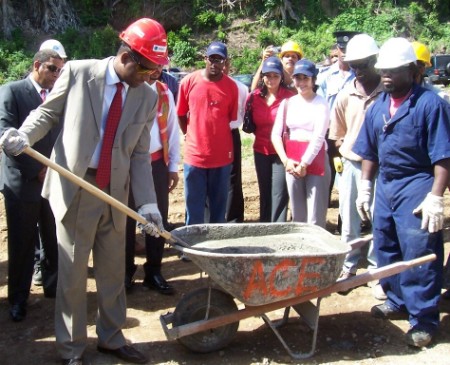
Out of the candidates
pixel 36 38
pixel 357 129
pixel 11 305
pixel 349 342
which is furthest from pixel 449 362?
pixel 36 38

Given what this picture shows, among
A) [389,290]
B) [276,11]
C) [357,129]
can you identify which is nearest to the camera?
[389,290]

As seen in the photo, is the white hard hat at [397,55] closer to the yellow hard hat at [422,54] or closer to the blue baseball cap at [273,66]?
the yellow hard hat at [422,54]

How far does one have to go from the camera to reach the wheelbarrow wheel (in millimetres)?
3994

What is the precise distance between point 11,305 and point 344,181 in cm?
298

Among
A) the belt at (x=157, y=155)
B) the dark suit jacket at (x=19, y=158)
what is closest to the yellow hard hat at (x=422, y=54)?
the belt at (x=157, y=155)

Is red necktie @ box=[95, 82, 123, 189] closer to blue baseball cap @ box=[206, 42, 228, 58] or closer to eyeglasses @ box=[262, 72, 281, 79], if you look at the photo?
blue baseball cap @ box=[206, 42, 228, 58]

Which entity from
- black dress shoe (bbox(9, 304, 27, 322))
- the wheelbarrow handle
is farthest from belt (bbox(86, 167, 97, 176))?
black dress shoe (bbox(9, 304, 27, 322))

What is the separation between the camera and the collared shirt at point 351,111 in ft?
16.5

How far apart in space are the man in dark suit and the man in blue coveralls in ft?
8.27

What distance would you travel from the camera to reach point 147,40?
3465mm

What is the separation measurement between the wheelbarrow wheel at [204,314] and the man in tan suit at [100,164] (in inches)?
13.9

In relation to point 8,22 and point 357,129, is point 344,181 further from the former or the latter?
point 8,22

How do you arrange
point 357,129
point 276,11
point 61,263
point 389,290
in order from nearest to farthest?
point 61,263, point 389,290, point 357,129, point 276,11

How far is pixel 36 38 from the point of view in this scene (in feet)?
107
